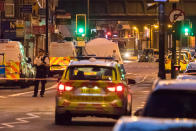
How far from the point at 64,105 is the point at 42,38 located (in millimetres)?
49725

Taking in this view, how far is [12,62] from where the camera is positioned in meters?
31.2

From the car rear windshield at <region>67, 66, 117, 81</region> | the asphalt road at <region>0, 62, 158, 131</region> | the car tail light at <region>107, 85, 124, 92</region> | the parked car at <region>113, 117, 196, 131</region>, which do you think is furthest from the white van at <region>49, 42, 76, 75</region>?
the parked car at <region>113, 117, 196, 131</region>

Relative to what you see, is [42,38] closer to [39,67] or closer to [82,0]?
[82,0]

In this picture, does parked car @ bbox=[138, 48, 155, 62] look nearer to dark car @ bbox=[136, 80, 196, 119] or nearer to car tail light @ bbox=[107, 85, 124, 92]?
car tail light @ bbox=[107, 85, 124, 92]

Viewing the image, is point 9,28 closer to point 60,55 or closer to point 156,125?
point 60,55

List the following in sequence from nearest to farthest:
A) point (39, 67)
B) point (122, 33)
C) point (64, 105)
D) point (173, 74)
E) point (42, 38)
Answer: point (64, 105), point (39, 67), point (173, 74), point (42, 38), point (122, 33)

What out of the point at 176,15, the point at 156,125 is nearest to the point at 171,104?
the point at 156,125

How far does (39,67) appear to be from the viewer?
26031 millimetres

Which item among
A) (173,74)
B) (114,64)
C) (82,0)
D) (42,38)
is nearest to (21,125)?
(114,64)

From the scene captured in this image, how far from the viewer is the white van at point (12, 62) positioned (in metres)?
31.0

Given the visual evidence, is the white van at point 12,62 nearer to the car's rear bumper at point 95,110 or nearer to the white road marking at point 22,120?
the white road marking at point 22,120

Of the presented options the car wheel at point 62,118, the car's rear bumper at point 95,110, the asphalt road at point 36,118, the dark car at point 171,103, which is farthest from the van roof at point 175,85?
the car wheel at point 62,118

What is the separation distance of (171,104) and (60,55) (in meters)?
35.4

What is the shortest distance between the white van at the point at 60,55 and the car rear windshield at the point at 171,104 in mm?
34140
